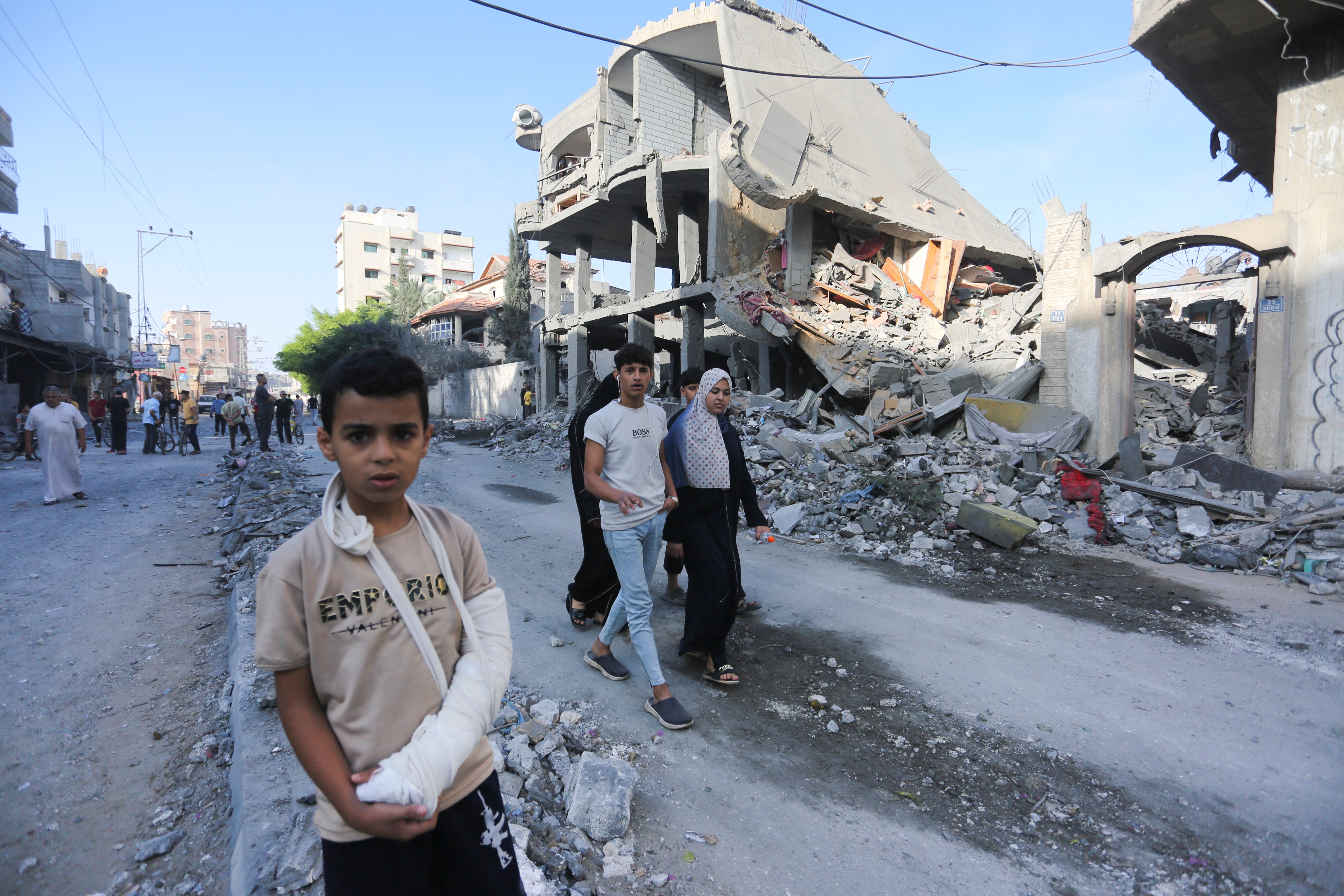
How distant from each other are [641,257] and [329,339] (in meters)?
21.9

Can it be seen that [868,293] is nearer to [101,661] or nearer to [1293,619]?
[1293,619]

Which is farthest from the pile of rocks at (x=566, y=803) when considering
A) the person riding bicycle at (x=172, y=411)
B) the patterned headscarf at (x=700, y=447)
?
the person riding bicycle at (x=172, y=411)

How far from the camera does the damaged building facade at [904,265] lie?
25.4 feet

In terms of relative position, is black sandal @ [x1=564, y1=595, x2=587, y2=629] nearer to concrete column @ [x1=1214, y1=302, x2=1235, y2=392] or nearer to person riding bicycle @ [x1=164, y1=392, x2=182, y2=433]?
concrete column @ [x1=1214, y1=302, x2=1235, y2=392]

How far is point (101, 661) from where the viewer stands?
3.70m

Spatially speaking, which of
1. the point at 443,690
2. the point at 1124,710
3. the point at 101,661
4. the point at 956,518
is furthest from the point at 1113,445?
the point at 101,661

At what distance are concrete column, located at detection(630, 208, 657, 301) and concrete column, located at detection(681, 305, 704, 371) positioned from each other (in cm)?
247

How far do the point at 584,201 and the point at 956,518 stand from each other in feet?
52.1

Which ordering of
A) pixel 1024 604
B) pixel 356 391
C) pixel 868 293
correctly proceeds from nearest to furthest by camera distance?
pixel 356 391, pixel 1024 604, pixel 868 293

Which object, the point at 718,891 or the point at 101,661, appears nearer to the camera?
the point at 718,891

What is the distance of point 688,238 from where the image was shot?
17.8 meters

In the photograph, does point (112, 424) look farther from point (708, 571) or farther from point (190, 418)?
point (708, 571)

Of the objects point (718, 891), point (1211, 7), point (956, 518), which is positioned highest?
point (1211, 7)

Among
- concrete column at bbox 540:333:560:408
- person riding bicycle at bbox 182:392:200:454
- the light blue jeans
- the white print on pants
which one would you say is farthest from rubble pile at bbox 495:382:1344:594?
concrete column at bbox 540:333:560:408
